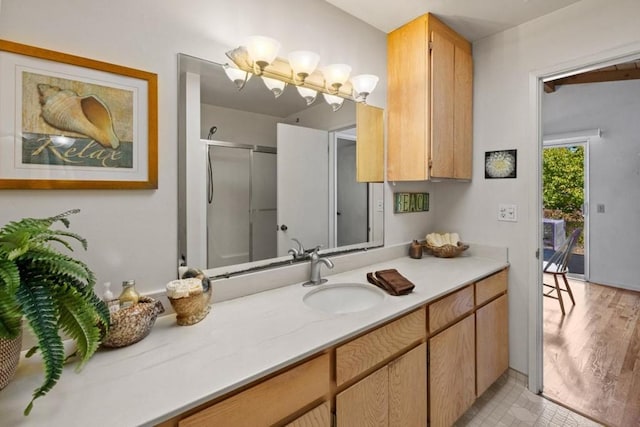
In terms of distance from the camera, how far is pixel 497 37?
2059 mm

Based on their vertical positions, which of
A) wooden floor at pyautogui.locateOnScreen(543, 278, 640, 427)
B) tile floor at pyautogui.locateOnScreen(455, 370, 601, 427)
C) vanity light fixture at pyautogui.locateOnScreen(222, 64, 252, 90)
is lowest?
tile floor at pyautogui.locateOnScreen(455, 370, 601, 427)

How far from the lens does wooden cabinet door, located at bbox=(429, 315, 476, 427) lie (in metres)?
1.41

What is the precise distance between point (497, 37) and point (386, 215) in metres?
1.47

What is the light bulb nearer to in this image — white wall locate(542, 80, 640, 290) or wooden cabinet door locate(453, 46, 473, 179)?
wooden cabinet door locate(453, 46, 473, 179)

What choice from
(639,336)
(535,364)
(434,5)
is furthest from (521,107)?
(639,336)

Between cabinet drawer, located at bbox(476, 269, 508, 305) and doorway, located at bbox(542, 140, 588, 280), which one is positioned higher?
doorway, located at bbox(542, 140, 588, 280)

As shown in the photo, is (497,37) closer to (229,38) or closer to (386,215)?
(386,215)

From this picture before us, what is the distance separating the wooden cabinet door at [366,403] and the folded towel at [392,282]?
34 cm

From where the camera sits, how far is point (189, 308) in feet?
3.48

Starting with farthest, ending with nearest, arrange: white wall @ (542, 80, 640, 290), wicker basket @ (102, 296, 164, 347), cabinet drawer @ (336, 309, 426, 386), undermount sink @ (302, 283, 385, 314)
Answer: white wall @ (542, 80, 640, 290)
undermount sink @ (302, 283, 385, 314)
cabinet drawer @ (336, 309, 426, 386)
wicker basket @ (102, 296, 164, 347)

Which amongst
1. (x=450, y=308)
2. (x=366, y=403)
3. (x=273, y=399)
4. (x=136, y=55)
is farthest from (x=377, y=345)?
(x=136, y=55)

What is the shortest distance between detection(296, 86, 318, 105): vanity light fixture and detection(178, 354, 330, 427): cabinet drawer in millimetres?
1281

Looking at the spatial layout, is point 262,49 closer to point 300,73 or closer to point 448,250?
point 300,73

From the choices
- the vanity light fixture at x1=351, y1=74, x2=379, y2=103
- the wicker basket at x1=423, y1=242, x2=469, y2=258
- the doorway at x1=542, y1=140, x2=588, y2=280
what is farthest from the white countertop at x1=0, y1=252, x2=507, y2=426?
the doorway at x1=542, y1=140, x2=588, y2=280
